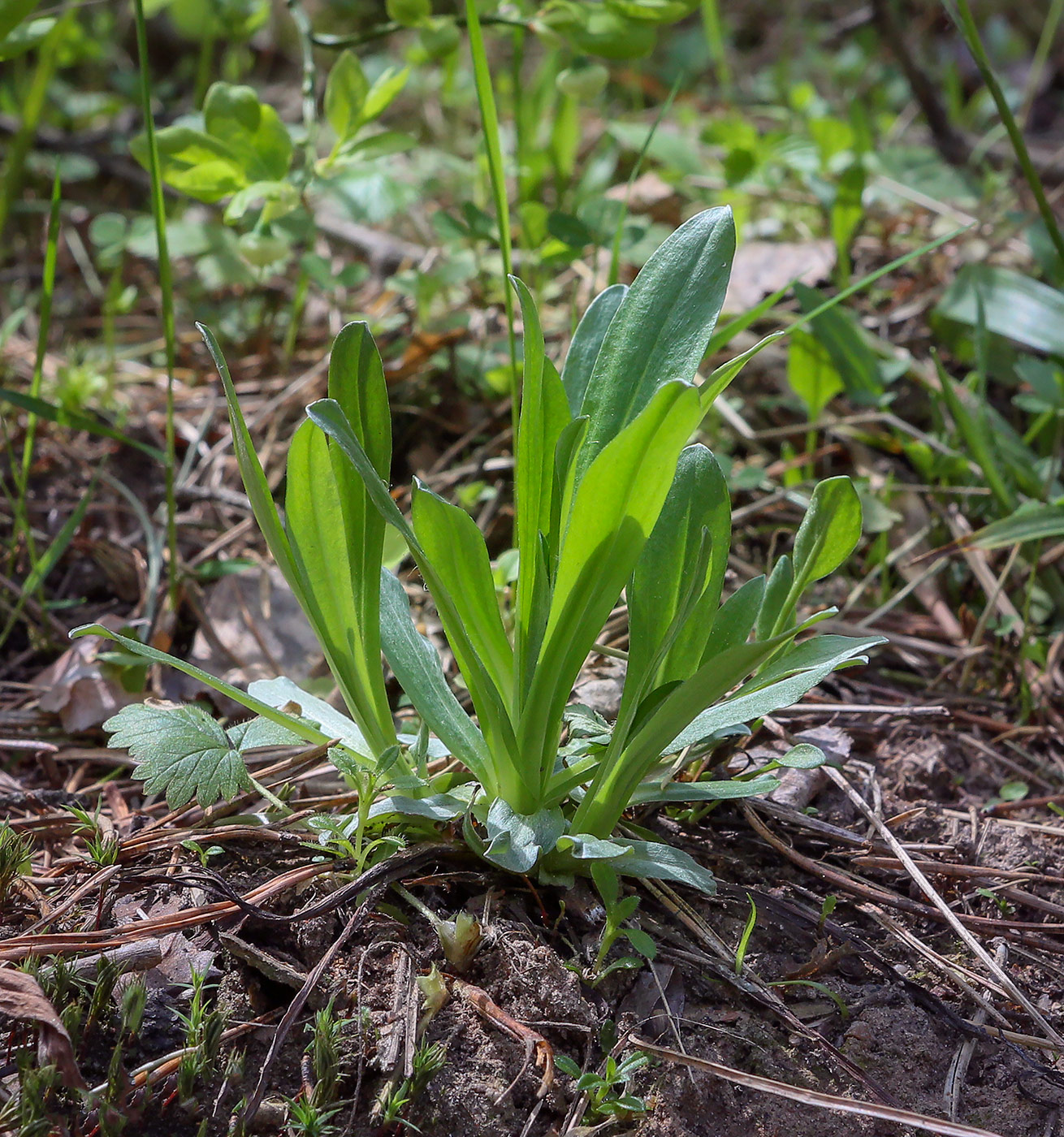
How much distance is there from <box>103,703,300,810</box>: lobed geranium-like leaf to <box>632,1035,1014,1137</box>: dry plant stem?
53 centimetres

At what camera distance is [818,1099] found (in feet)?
3.15

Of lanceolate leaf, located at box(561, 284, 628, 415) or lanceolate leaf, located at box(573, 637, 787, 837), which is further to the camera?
lanceolate leaf, located at box(561, 284, 628, 415)

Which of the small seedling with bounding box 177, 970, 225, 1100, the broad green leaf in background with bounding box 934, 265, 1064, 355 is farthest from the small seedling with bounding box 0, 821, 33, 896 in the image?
the broad green leaf in background with bounding box 934, 265, 1064, 355

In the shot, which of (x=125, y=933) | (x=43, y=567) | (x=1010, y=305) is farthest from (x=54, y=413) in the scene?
(x=1010, y=305)

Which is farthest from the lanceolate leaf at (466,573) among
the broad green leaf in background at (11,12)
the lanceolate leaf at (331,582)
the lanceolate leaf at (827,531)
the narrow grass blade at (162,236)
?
the broad green leaf in background at (11,12)

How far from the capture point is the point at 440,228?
2023 mm

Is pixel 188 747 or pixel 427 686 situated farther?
pixel 427 686

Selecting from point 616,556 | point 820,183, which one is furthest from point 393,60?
point 616,556

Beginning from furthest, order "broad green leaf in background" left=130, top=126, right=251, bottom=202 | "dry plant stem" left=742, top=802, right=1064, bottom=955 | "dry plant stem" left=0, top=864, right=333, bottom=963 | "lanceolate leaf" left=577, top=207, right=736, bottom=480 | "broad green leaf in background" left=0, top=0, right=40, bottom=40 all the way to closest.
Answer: "broad green leaf in background" left=130, top=126, right=251, bottom=202 → "broad green leaf in background" left=0, top=0, right=40, bottom=40 → "dry plant stem" left=742, top=802, right=1064, bottom=955 → "lanceolate leaf" left=577, top=207, right=736, bottom=480 → "dry plant stem" left=0, top=864, right=333, bottom=963

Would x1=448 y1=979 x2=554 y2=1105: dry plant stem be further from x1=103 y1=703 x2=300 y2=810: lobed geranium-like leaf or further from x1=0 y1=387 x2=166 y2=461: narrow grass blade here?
x1=0 y1=387 x2=166 y2=461: narrow grass blade

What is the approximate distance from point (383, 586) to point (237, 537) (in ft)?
2.18

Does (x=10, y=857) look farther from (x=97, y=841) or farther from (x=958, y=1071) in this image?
(x=958, y=1071)

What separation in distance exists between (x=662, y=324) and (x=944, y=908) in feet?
2.65

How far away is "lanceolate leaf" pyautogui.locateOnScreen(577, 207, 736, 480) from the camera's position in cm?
111
